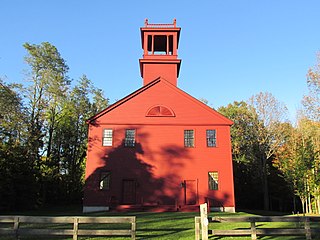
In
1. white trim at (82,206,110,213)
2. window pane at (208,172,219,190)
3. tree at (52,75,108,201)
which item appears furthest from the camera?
tree at (52,75,108,201)

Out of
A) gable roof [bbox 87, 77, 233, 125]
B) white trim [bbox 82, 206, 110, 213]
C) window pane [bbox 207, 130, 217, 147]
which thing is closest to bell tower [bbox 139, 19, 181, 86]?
gable roof [bbox 87, 77, 233, 125]

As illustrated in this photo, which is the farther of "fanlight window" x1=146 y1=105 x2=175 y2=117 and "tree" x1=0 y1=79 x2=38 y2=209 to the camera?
"fanlight window" x1=146 y1=105 x2=175 y2=117

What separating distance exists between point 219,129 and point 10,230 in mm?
17549

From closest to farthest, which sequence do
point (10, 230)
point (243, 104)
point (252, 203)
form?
point (10, 230) → point (252, 203) → point (243, 104)

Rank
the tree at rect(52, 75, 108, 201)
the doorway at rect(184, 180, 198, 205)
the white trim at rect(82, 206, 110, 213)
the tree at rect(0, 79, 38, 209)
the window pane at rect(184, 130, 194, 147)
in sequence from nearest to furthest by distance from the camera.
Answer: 1. the white trim at rect(82, 206, 110, 213)
2. the doorway at rect(184, 180, 198, 205)
3. the tree at rect(0, 79, 38, 209)
4. the window pane at rect(184, 130, 194, 147)
5. the tree at rect(52, 75, 108, 201)

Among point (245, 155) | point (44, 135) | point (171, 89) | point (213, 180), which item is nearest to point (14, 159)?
point (44, 135)

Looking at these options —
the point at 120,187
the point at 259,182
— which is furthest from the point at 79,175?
the point at 259,182

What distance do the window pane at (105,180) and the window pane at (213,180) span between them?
7.78m

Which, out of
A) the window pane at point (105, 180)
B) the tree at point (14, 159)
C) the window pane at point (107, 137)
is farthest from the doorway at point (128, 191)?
the tree at point (14, 159)

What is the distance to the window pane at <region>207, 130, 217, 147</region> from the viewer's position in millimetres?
22691

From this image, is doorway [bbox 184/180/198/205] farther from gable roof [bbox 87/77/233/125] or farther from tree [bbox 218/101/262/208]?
tree [bbox 218/101/262/208]

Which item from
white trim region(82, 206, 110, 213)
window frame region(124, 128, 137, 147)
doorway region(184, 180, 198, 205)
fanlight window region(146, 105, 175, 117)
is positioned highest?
fanlight window region(146, 105, 175, 117)

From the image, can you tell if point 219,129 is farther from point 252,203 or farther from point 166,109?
point 252,203

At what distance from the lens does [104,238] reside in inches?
372
